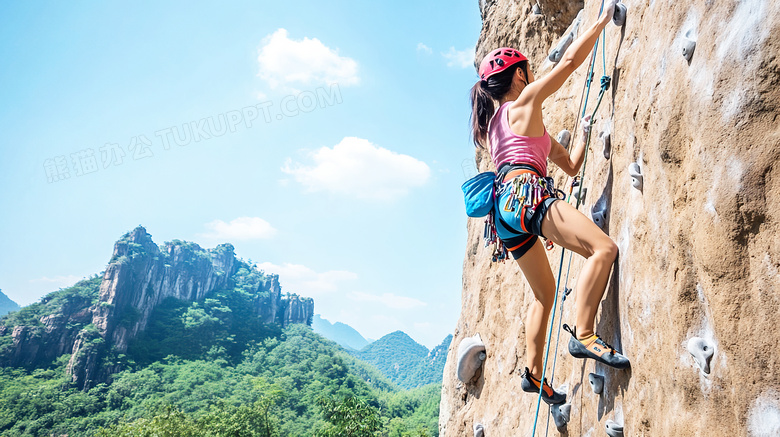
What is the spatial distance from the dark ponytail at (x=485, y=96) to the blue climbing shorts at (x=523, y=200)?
66 centimetres

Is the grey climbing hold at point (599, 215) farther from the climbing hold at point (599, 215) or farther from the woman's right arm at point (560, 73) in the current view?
the woman's right arm at point (560, 73)

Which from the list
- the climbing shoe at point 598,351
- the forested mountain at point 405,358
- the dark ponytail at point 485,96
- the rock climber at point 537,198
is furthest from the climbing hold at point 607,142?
the forested mountain at point 405,358

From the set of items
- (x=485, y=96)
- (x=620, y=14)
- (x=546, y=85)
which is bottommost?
(x=546, y=85)

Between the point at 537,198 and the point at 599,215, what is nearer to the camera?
the point at 537,198

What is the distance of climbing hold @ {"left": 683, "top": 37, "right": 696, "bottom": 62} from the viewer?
1.96 m

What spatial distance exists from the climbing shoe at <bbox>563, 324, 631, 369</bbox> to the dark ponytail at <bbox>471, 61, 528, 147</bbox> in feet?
5.21

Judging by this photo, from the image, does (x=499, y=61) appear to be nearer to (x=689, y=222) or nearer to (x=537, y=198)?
(x=537, y=198)

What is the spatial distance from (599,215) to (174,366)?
70374 millimetres

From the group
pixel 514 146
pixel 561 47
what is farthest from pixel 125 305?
pixel 514 146

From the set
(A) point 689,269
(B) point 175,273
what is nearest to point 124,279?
(B) point 175,273

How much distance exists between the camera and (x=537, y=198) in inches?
101

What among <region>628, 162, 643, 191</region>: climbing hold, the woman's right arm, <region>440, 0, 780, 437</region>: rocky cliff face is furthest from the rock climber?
<region>628, 162, 643, 191</region>: climbing hold

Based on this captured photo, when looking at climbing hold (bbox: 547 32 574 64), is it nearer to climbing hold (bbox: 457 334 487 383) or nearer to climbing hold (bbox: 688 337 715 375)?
climbing hold (bbox: 457 334 487 383)

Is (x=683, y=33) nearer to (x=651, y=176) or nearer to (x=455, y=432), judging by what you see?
(x=651, y=176)
